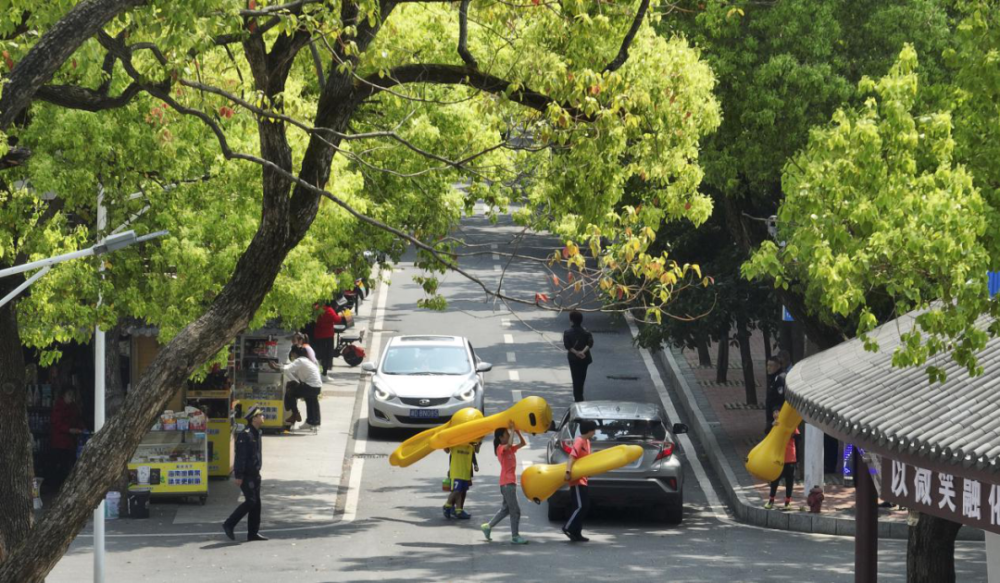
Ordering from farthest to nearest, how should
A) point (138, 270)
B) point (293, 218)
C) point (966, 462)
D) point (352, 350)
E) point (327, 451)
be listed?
point (352, 350), point (327, 451), point (138, 270), point (293, 218), point (966, 462)

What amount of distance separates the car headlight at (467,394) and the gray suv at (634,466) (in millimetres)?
4755

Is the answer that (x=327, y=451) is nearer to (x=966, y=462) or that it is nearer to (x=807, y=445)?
(x=807, y=445)

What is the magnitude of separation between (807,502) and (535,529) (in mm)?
4221

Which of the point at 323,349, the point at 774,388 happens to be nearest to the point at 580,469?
the point at 774,388

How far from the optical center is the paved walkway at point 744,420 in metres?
21.8

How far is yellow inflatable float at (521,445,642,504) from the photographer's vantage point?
18938 millimetres

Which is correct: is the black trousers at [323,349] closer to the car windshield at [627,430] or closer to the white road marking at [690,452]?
the white road marking at [690,452]

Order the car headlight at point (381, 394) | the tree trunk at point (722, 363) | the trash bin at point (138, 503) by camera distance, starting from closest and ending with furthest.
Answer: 1. the trash bin at point (138, 503)
2. the car headlight at point (381, 394)
3. the tree trunk at point (722, 363)

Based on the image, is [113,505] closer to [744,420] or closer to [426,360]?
[426,360]

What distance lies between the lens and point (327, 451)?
25891 millimetres

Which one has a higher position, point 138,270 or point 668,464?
point 138,270

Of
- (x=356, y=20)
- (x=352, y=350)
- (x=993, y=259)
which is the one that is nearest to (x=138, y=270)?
(x=356, y=20)

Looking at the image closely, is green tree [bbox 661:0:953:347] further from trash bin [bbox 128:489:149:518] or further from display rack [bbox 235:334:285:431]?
display rack [bbox 235:334:285:431]

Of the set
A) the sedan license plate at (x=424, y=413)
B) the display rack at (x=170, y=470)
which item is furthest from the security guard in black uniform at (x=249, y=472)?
the sedan license plate at (x=424, y=413)
